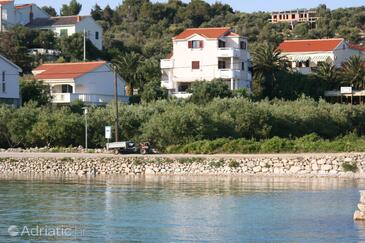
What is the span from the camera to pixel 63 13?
471 feet

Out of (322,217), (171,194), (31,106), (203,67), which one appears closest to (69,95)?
(31,106)

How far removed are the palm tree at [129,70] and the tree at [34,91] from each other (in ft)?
48.6

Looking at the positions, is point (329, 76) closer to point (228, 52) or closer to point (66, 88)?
point (228, 52)

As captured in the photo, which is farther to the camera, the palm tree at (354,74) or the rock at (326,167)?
the palm tree at (354,74)

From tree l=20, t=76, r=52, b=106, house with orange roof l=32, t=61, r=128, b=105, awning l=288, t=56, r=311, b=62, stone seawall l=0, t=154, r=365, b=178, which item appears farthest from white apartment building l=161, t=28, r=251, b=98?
stone seawall l=0, t=154, r=365, b=178

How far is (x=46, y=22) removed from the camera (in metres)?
109

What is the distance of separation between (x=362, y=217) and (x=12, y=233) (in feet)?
38.5

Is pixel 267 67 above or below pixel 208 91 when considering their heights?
above

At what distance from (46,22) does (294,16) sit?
8644cm

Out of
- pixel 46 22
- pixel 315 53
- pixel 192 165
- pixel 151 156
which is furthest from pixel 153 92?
pixel 192 165

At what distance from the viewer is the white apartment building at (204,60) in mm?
88688

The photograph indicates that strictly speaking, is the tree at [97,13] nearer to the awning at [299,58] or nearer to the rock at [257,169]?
the awning at [299,58]

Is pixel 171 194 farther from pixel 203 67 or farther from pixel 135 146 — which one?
pixel 203 67

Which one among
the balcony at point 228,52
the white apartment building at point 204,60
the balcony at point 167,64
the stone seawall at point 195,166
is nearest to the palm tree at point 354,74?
the white apartment building at point 204,60
